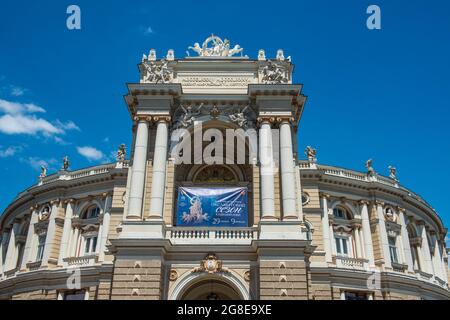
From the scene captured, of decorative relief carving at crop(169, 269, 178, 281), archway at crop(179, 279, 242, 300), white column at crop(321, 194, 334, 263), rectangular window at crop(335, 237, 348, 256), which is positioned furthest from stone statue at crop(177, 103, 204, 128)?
rectangular window at crop(335, 237, 348, 256)

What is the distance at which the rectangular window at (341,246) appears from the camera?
40906mm

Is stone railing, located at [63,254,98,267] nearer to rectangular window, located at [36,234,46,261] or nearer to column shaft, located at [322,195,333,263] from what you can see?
rectangular window, located at [36,234,46,261]

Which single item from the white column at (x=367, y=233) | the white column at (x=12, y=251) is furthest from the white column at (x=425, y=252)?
the white column at (x=12, y=251)

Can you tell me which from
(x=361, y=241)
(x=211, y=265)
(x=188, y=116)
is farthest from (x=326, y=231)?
A: (x=188, y=116)

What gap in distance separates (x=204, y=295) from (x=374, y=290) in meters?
17.6

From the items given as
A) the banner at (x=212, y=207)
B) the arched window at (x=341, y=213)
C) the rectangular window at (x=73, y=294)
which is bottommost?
the rectangular window at (x=73, y=294)

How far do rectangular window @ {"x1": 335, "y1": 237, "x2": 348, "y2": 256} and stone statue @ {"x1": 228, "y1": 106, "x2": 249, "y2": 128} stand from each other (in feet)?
55.7

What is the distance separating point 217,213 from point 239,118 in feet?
22.4

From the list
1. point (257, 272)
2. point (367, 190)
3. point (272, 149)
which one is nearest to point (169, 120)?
point (272, 149)

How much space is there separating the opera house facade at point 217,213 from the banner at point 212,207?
2.7 inches

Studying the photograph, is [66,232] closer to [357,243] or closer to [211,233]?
[211,233]

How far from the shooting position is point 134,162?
95.9ft

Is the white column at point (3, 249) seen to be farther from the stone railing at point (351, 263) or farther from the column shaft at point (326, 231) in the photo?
the stone railing at point (351, 263)

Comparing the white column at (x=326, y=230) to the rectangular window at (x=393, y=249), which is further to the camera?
the rectangular window at (x=393, y=249)
